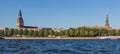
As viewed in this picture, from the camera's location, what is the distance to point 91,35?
17562 centimetres

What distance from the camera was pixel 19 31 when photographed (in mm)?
177750

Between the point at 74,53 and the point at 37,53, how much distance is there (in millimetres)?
3605

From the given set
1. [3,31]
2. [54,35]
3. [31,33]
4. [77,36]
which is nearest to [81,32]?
[77,36]

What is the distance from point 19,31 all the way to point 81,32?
1324 inches

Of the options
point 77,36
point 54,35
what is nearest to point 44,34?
point 54,35

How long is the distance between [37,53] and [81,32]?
5649 inches

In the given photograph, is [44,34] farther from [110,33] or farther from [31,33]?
[110,33]

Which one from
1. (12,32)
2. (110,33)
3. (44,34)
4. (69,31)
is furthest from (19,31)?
(110,33)

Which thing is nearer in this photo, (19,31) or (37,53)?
(37,53)

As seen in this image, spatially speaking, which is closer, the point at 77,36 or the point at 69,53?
the point at 69,53

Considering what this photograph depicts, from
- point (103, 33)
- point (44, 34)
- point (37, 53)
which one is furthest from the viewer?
point (103, 33)

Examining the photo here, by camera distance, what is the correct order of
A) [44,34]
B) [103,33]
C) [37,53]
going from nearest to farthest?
[37,53] → [44,34] → [103,33]

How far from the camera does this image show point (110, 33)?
189 metres

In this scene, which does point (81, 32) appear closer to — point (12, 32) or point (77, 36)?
Result: point (77, 36)
